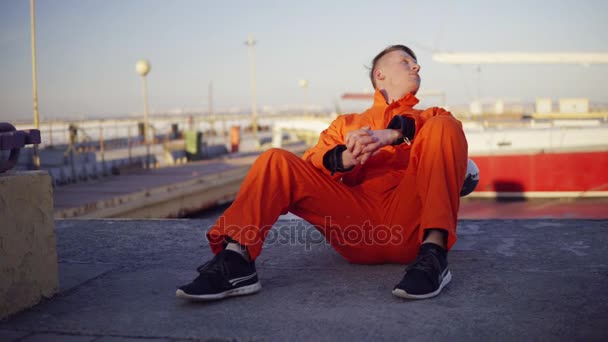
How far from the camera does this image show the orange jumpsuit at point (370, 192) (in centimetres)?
200

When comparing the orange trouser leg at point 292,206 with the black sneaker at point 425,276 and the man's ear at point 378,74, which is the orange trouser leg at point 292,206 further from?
the man's ear at point 378,74

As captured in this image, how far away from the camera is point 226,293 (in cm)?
200

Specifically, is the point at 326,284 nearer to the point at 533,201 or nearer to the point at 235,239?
the point at 235,239

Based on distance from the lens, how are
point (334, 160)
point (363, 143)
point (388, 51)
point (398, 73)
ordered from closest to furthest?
1. point (363, 143)
2. point (334, 160)
3. point (398, 73)
4. point (388, 51)

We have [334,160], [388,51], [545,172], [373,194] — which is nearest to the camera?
[334,160]

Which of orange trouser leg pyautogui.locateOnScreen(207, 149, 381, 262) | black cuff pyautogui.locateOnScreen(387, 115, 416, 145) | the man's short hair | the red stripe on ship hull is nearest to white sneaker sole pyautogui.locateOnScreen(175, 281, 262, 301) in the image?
orange trouser leg pyautogui.locateOnScreen(207, 149, 381, 262)

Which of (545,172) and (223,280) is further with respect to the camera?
(545,172)

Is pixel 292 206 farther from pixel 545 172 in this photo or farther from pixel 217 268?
pixel 545 172

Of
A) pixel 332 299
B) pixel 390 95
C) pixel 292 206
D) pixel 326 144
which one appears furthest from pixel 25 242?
pixel 390 95

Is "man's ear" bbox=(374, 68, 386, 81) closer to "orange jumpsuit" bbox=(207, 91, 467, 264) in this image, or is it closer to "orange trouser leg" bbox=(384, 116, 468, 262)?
"orange jumpsuit" bbox=(207, 91, 467, 264)

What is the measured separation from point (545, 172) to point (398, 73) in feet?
35.8

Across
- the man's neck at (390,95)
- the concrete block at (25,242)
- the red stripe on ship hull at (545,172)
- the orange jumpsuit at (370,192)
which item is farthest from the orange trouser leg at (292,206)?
the red stripe on ship hull at (545,172)

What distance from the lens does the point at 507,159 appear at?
40.7 ft

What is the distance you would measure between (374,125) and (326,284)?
749 millimetres
